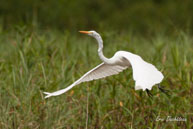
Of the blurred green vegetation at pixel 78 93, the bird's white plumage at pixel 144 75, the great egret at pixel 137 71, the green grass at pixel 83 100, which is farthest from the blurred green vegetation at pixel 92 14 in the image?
the bird's white plumage at pixel 144 75

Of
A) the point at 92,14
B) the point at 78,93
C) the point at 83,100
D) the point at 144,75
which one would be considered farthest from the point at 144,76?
the point at 92,14

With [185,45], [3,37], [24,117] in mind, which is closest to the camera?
[24,117]

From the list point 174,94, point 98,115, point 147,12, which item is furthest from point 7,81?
point 147,12

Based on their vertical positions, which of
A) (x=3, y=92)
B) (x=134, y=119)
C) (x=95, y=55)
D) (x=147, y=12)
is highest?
(x=147, y=12)

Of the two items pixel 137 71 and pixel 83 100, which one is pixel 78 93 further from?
pixel 137 71

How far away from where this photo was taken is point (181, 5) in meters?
13.9

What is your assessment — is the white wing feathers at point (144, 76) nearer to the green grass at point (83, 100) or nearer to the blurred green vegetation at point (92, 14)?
the green grass at point (83, 100)

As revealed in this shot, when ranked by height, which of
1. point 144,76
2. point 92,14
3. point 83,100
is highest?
point 92,14

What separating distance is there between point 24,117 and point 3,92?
52cm

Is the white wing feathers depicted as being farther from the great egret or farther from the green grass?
the green grass

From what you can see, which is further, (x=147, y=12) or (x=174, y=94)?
(x=147, y=12)

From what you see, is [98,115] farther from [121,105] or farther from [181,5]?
[181,5]

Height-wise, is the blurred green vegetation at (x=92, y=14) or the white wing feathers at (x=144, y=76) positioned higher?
the blurred green vegetation at (x=92, y=14)

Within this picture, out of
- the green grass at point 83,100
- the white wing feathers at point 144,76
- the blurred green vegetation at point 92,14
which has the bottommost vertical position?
the green grass at point 83,100
